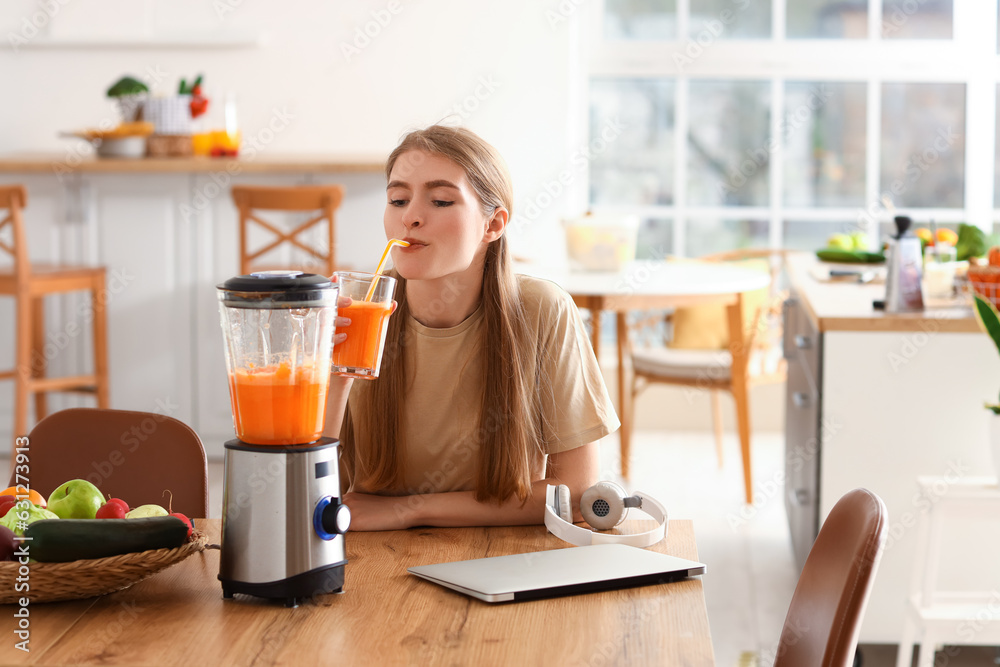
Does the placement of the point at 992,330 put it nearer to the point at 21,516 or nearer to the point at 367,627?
the point at 367,627

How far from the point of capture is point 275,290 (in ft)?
3.28

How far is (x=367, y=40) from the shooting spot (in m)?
4.75

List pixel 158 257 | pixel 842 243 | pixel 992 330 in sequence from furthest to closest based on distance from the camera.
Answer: pixel 158 257, pixel 842 243, pixel 992 330

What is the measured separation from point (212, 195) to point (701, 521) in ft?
6.74

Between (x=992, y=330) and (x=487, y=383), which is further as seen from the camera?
(x=992, y=330)

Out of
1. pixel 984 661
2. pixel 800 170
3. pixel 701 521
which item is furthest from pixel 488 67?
pixel 984 661

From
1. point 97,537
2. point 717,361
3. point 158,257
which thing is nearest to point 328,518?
point 97,537

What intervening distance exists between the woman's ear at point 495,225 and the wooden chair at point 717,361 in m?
2.06

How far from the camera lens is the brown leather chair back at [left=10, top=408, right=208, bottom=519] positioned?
150 centimetres

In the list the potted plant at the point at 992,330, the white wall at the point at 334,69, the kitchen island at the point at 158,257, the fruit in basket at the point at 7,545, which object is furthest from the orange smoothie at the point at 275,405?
the white wall at the point at 334,69

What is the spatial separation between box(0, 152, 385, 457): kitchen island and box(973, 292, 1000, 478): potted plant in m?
2.24

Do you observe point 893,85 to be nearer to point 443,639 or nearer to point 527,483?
point 527,483

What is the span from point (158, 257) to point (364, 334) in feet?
9.54

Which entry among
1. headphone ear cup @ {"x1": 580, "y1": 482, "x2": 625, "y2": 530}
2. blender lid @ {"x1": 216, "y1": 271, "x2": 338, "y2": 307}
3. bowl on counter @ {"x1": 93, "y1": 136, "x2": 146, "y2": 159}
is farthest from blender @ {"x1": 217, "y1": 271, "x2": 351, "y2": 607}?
bowl on counter @ {"x1": 93, "y1": 136, "x2": 146, "y2": 159}
